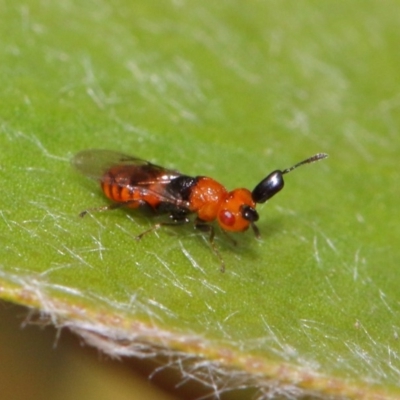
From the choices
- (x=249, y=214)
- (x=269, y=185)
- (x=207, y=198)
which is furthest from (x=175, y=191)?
(x=269, y=185)

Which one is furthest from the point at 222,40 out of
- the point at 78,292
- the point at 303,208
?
the point at 78,292

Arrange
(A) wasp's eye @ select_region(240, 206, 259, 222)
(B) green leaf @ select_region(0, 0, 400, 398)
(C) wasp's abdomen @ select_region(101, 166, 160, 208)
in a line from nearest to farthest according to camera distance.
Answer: (B) green leaf @ select_region(0, 0, 400, 398) < (A) wasp's eye @ select_region(240, 206, 259, 222) < (C) wasp's abdomen @ select_region(101, 166, 160, 208)

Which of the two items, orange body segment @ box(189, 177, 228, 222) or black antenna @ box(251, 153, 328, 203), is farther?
orange body segment @ box(189, 177, 228, 222)

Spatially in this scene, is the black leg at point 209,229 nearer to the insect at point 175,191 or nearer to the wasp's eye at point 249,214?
the insect at point 175,191

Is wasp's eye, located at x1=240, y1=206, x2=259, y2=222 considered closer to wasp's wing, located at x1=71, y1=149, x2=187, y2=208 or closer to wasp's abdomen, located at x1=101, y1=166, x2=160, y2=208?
wasp's wing, located at x1=71, y1=149, x2=187, y2=208

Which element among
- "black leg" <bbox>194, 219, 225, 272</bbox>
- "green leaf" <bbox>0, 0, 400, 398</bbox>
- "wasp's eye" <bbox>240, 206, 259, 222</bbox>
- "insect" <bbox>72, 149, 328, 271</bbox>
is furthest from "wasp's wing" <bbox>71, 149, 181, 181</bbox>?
"wasp's eye" <bbox>240, 206, 259, 222</bbox>

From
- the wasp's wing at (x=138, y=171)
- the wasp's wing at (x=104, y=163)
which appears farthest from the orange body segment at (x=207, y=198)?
the wasp's wing at (x=104, y=163)
